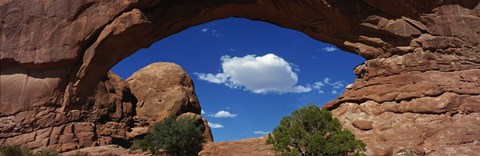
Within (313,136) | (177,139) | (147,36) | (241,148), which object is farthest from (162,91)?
(313,136)

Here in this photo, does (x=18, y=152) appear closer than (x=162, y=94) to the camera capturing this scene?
Yes

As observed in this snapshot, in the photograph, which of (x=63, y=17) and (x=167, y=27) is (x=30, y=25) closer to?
(x=63, y=17)

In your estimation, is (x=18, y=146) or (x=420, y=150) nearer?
(x=420, y=150)

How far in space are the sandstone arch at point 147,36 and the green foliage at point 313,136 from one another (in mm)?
5661

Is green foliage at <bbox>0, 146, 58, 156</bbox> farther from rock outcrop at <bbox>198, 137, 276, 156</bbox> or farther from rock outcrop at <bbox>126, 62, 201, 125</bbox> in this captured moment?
rock outcrop at <bbox>126, 62, 201, 125</bbox>

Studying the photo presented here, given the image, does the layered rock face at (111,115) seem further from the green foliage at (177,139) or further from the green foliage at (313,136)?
the green foliage at (313,136)

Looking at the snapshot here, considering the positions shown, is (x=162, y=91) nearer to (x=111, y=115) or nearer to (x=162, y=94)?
(x=162, y=94)

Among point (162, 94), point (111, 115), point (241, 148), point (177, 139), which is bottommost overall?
point (241, 148)

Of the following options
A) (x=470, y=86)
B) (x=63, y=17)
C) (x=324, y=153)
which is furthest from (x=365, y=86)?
(x=63, y=17)

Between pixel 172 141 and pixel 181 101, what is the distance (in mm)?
13521

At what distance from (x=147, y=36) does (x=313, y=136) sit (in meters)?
12.1

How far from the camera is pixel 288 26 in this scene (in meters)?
25.8

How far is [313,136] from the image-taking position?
53.6ft

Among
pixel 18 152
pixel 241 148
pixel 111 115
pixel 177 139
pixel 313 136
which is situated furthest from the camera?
pixel 111 115
